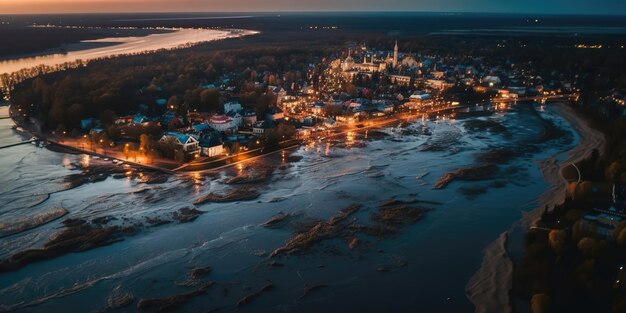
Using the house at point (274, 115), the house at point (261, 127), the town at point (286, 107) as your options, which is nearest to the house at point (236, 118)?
the town at point (286, 107)

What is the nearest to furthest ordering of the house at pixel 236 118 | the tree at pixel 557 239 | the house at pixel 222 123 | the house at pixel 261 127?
1. the tree at pixel 557 239
2. the house at pixel 261 127
3. the house at pixel 222 123
4. the house at pixel 236 118

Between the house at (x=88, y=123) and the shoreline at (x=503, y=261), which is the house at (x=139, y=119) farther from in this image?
the shoreline at (x=503, y=261)

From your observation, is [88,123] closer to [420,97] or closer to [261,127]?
[261,127]

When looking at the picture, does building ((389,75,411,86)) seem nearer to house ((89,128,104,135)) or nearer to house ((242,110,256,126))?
house ((242,110,256,126))

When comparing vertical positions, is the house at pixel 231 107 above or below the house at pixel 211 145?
above

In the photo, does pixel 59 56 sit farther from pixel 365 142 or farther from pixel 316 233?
pixel 316 233

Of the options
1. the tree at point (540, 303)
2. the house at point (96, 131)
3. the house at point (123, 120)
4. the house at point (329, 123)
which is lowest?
the tree at point (540, 303)
